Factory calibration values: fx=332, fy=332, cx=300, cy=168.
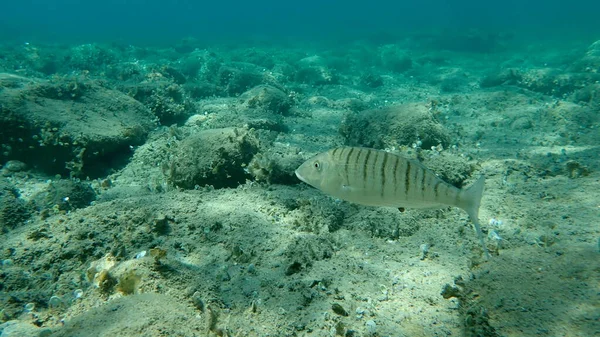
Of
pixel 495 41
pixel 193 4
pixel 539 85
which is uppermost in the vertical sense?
pixel 193 4

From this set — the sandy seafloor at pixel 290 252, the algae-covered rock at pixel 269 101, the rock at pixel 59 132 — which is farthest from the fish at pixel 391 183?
the algae-covered rock at pixel 269 101

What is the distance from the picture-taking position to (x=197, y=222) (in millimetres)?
4438

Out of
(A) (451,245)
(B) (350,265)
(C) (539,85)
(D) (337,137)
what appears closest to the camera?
(B) (350,265)

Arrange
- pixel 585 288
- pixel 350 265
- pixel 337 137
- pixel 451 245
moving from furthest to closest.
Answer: pixel 337 137 < pixel 451 245 < pixel 350 265 < pixel 585 288

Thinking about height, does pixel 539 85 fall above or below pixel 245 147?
above

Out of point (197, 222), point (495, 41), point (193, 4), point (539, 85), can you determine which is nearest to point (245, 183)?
point (197, 222)

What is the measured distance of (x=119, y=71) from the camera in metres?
17.7

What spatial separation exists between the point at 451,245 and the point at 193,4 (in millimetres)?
144626

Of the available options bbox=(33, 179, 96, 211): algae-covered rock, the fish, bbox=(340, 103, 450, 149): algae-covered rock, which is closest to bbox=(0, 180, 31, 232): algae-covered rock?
bbox=(33, 179, 96, 211): algae-covered rock

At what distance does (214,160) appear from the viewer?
5.95 m

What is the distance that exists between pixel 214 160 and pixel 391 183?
424 cm

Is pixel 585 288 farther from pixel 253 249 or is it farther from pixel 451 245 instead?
pixel 253 249

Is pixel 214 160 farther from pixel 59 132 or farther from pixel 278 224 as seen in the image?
pixel 59 132

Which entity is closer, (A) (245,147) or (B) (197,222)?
(B) (197,222)
